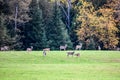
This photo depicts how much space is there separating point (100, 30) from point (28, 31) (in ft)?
41.7

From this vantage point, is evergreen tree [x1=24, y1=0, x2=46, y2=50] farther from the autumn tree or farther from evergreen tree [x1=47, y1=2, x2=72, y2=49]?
the autumn tree

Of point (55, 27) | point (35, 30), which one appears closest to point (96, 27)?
point (55, 27)

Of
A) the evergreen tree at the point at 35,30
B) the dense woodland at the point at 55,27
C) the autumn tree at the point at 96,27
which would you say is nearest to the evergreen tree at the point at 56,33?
the dense woodland at the point at 55,27

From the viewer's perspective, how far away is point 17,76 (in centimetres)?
2439

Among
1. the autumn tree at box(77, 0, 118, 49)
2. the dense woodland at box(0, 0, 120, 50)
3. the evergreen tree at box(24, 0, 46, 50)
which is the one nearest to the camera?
the dense woodland at box(0, 0, 120, 50)

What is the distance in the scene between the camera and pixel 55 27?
72.1 m

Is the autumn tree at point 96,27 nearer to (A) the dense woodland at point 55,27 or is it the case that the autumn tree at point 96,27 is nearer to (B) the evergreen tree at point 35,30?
(A) the dense woodland at point 55,27

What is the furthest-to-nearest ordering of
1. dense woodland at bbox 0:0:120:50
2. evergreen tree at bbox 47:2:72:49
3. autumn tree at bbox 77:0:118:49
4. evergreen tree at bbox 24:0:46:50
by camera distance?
evergreen tree at bbox 47:2:72:49
evergreen tree at bbox 24:0:46:50
autumn tree at bbox 77:0:118:49
dense woodland at bbox 0:0:120:50

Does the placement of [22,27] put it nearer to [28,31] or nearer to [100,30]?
[28,31]

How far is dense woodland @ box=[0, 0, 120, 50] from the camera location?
→ 2611 inches

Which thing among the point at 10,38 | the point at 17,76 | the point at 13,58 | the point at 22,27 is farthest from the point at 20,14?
the point at 17,76

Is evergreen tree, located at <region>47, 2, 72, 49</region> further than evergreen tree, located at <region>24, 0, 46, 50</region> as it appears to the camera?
Yes

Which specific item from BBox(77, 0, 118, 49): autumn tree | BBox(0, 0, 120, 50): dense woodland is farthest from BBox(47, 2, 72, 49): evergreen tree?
BBox(77, 0, 118, 49): autumn tree

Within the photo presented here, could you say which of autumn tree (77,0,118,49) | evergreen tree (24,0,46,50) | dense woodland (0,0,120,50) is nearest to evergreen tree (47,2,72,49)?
dense woodland (0,0,120,50)
